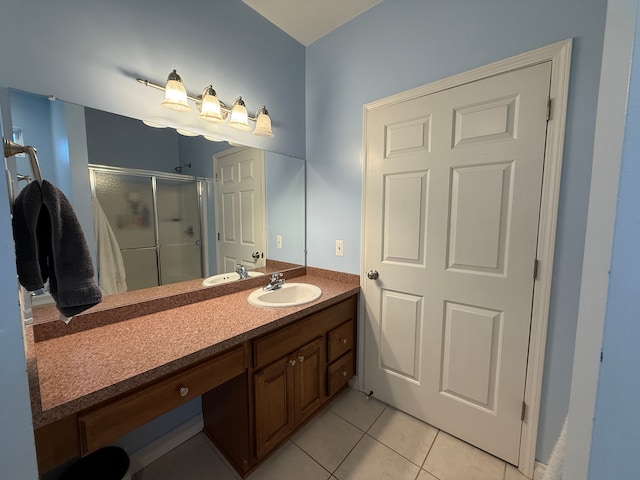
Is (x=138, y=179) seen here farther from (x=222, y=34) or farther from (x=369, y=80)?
(x=369, y=80)

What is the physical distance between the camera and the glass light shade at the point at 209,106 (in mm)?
1369

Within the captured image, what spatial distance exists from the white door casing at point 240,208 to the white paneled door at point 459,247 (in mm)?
766

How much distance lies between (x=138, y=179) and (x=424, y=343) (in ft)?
6.00

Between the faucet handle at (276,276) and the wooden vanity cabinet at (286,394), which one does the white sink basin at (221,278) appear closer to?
the faucet handle at (276,276)

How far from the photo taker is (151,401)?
887 mm

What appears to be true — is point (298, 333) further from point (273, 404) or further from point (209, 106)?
point (209, 106)

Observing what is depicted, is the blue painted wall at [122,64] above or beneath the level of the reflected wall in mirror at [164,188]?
above

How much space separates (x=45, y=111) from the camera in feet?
3.30

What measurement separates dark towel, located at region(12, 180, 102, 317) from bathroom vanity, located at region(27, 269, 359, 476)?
233mm

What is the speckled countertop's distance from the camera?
71 centimetres

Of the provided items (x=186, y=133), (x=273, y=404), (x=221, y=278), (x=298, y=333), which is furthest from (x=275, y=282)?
(x=186, y=133)

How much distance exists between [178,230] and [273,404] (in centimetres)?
106

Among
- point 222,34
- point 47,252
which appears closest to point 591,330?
point 47,252

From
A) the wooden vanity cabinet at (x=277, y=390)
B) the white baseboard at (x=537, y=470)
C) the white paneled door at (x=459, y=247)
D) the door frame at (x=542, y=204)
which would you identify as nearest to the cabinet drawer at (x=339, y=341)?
the wooden vanity cabinet at (x=277, y=390)
